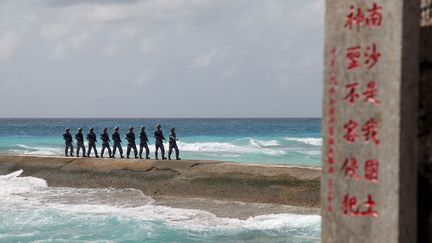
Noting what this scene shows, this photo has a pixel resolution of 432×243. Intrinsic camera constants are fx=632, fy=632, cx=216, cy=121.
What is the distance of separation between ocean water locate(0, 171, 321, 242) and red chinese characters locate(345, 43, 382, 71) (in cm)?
782

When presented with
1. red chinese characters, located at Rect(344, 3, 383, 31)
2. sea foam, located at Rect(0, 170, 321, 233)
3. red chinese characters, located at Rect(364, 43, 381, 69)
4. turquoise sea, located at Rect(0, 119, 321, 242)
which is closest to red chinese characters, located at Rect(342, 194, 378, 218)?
red chinese characters, located at Rect(364, 43, 381, 69)

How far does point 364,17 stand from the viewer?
413cm

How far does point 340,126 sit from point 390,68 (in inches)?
20.2

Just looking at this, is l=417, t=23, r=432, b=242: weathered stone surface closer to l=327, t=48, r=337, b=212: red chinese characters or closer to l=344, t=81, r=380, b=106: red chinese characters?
l=344, t=81, r=380, b=106: red chinese characters

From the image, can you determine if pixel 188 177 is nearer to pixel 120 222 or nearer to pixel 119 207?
pixel 119 207

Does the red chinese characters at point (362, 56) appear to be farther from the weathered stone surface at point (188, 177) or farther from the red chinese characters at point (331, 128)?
the weathered stone surface at point (188, 177)

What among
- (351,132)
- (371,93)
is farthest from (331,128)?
(371,93)

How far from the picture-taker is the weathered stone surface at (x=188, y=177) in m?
15.2

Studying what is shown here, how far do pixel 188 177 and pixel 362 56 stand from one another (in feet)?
43.5

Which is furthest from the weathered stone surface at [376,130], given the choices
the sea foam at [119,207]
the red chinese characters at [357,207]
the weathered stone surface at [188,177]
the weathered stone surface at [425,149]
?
the weathered stone surface at [188,177]

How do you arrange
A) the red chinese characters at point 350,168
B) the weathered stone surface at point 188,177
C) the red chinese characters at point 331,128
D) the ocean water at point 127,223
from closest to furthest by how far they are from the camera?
the red chinese characters at point 350,168, the red chinese characters at point 331,128, the ocean water at point 127,223, the weathered stone surface at point 188,177

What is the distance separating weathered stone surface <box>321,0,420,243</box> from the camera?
3967 mm

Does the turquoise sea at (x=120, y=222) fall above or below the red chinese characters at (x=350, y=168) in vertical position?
below

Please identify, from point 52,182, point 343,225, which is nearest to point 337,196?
point 343,225
